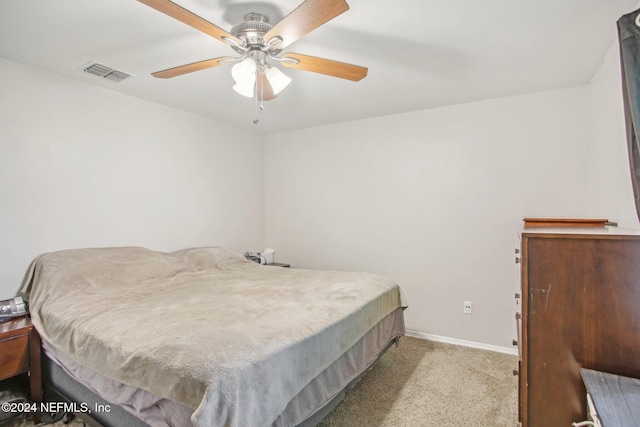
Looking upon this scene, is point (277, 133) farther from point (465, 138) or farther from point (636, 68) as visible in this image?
point (636, 68)

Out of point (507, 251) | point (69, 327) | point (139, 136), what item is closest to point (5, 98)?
point (139, 136)

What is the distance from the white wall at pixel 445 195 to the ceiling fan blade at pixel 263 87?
5.52 ft

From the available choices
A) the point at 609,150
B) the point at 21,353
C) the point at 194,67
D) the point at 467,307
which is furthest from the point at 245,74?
the point at 467,307

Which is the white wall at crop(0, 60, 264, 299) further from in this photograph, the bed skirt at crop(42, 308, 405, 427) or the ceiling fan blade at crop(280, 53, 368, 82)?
the ceiling fan blade at crop(280, 53, 368, 82)

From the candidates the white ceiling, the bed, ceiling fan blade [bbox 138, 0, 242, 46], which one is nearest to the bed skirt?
the bed

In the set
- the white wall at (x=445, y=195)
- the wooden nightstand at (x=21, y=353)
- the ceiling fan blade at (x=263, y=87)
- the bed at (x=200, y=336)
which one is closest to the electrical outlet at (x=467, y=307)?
the white wall at (x=445, y=195)

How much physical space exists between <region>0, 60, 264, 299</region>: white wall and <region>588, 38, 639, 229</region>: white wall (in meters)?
3.52

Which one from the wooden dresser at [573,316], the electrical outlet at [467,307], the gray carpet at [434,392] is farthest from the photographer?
the electrical outlet at [467,307]

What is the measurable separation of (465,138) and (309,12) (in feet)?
7.71

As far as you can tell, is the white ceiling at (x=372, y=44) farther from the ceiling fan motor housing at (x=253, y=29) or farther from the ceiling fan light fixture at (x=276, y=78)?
the ceiling fan light fixture at (x=276, y=78)

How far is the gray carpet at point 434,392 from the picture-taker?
79.7 inches

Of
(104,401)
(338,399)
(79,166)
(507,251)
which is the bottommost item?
(338,399)

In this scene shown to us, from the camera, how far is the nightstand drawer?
6.31ft

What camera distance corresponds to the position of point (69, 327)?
1836mm
